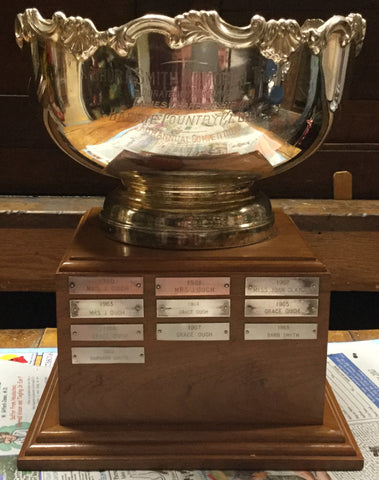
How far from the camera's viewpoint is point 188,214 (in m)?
0.76

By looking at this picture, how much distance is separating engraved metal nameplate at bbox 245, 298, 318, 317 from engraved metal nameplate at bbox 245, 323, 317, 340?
13 mm

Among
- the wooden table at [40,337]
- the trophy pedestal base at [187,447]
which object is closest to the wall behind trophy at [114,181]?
the wooden table at [40,337]

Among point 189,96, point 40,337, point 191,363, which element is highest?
point 189,96

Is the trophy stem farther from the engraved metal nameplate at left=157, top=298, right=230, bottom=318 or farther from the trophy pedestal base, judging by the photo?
the trophy pedestal base

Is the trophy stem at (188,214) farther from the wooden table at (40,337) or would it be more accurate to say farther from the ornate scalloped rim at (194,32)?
the wooden table at (40,337)

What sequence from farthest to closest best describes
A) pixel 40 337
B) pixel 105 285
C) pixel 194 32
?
pixel 40 337
pixel 105 285
pixel 194 32

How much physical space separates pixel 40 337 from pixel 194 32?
73 centimetres

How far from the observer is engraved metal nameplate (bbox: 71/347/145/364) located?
0.74 m

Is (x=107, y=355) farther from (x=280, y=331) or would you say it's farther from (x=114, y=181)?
(x=114, y=181)

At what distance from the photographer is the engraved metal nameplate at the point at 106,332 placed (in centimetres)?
73

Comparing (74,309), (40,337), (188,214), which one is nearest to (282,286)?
(188,214)

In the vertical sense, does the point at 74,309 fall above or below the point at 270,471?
above

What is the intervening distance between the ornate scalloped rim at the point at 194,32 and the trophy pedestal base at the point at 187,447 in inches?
18.2

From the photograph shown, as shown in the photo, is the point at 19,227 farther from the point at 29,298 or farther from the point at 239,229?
the point at 239,229
